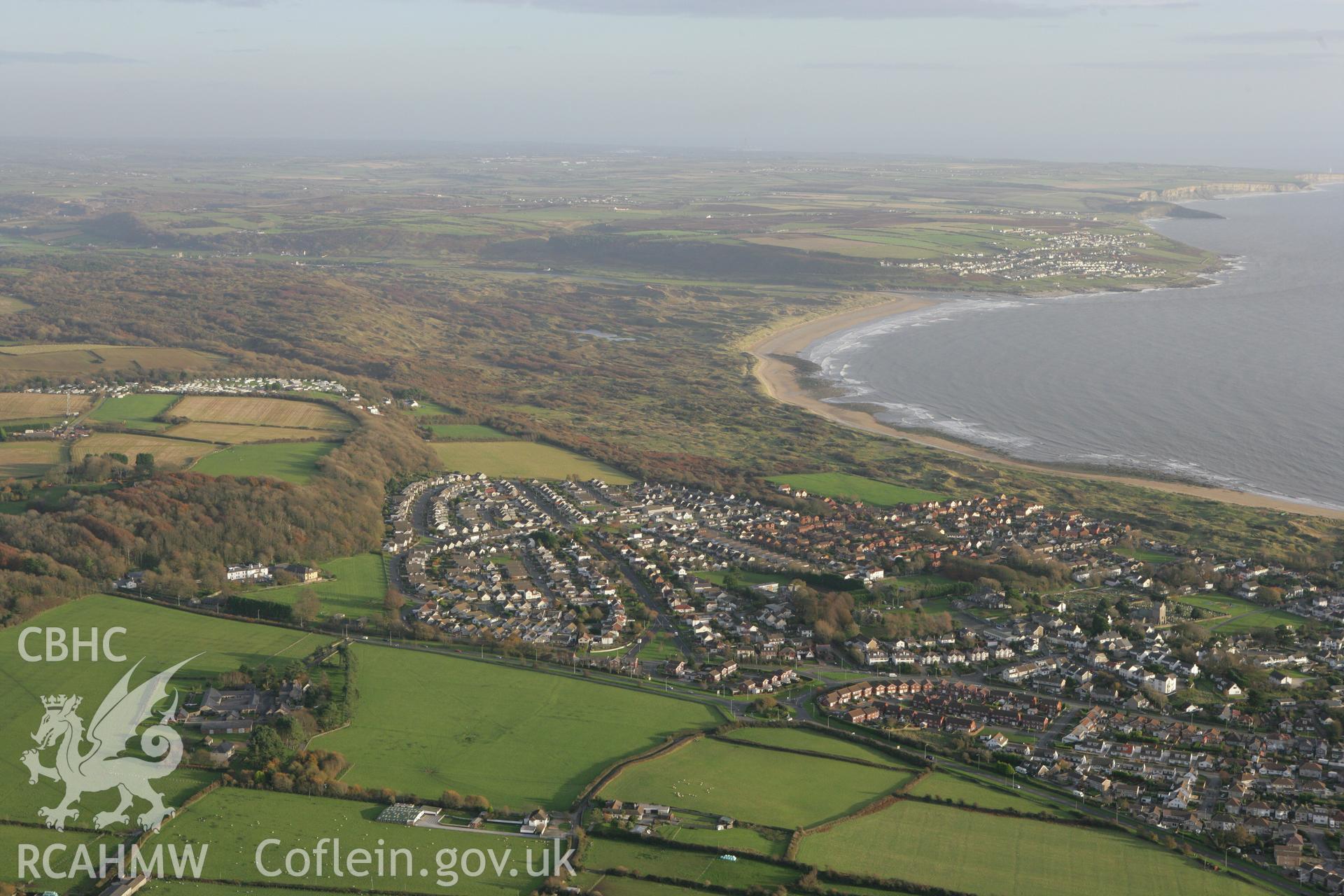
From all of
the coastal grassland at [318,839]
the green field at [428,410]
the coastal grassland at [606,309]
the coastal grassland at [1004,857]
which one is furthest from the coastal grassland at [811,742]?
the green field at [428,410]

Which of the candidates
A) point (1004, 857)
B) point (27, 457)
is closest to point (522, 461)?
point (27, 457)

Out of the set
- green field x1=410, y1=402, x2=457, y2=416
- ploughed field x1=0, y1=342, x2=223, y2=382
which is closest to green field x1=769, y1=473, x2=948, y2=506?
green field x1=410, y1=402, x2=457, y2=416

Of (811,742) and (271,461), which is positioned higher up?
(271,461)

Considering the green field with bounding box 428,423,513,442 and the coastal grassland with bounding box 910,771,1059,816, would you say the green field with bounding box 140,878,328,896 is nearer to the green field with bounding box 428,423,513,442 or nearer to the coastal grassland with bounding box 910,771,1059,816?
the coastal grassland with bounding box 910,771,1059,816

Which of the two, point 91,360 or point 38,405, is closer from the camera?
point 38,405

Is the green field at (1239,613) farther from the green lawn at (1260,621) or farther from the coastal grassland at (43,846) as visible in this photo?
the coastal grassland at (43,846)

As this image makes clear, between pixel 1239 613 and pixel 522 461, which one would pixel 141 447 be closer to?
pixel 522 461
